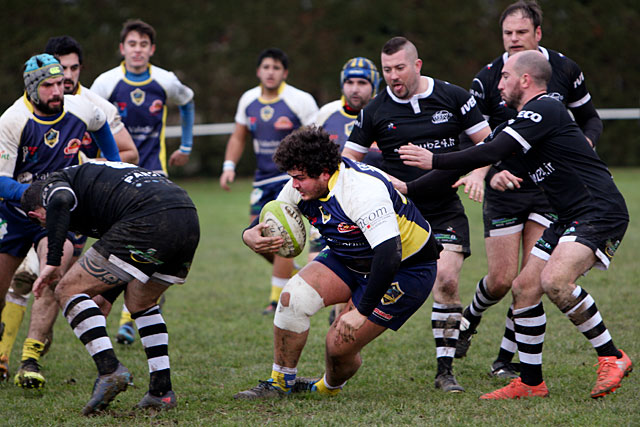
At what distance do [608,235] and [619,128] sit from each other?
1563 cm

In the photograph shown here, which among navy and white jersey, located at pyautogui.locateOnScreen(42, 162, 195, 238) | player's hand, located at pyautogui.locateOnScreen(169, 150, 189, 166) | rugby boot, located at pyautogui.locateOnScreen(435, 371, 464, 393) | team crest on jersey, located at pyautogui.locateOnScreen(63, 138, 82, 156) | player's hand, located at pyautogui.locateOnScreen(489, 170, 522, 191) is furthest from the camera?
player's hand, located at pyautogui.locateOnScreen(169, 150, 189, 166)

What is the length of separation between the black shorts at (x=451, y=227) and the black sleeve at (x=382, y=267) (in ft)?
3.59

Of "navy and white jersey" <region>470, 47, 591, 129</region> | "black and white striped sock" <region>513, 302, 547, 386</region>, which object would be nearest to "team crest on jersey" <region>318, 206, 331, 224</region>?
"black and white striped sock" <region>513, 302, 547, 386</region>

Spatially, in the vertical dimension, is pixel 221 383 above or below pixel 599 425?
below

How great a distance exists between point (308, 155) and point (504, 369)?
2.24m

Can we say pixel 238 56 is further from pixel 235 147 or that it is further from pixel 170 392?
pixel 170 392

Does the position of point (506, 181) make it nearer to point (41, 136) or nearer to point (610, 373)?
point (610, 373)

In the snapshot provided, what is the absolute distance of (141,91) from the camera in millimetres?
7367

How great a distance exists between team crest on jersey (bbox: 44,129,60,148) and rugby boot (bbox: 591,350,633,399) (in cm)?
400

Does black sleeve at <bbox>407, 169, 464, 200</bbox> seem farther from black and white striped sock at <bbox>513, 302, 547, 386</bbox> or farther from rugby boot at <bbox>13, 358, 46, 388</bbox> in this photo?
rugby boot at <bbox>13, 358, 46, 388</bbox>

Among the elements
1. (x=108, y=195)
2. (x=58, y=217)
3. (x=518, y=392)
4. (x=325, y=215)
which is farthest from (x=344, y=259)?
(x=58, y=217)

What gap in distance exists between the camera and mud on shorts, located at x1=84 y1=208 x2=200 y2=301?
175 inches

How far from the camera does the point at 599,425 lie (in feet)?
13.4

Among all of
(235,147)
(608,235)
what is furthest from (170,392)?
(235,147)
